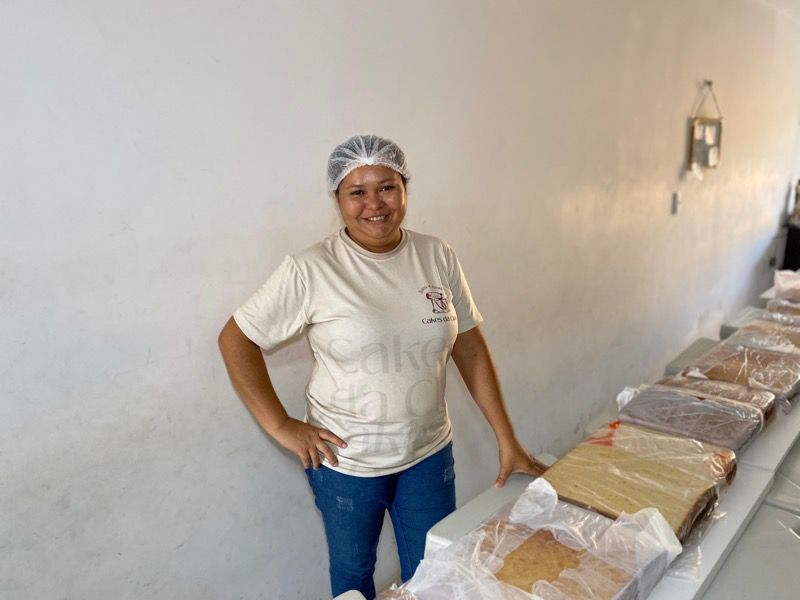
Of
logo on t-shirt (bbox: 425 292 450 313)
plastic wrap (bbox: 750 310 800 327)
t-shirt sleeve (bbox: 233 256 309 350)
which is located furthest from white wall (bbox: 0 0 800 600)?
plastic wrap (bbox: 750 310 800 327)

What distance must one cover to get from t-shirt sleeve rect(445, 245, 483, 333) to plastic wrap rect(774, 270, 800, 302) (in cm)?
166

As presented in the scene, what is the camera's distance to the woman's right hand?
1299 millimetres

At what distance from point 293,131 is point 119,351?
0.68 m

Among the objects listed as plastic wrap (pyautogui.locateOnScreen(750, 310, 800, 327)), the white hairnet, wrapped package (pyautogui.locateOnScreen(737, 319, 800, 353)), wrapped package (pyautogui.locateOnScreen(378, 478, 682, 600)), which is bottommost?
wrapped package (pyautogui.locateOnScreen(378, 478, 682, 600))

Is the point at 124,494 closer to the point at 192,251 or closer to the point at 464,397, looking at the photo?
the point at 192,251

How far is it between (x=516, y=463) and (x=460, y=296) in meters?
0.41

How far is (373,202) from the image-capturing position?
49.6 inches

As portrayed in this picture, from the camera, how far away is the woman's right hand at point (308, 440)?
1.30 metres

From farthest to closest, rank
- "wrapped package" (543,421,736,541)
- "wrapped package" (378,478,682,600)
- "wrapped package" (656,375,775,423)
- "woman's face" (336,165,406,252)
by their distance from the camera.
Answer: "wrapped package" (656,375,775,423)
"woman's face" (336,165,406,252)
"wrapped package" (543,421,736,541)
"wrapped package" (378,478,682,600)

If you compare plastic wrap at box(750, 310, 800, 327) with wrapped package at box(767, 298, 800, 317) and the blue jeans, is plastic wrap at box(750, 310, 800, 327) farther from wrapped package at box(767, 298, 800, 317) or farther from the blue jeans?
the blue jeans

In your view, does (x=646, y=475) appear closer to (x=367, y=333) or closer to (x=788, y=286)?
(x=367, y=333)

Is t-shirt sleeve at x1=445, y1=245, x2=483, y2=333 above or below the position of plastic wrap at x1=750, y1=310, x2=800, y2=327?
above

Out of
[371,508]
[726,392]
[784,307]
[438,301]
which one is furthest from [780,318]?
[371,508]

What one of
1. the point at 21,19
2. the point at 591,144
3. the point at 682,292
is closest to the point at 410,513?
the point at 21,19
